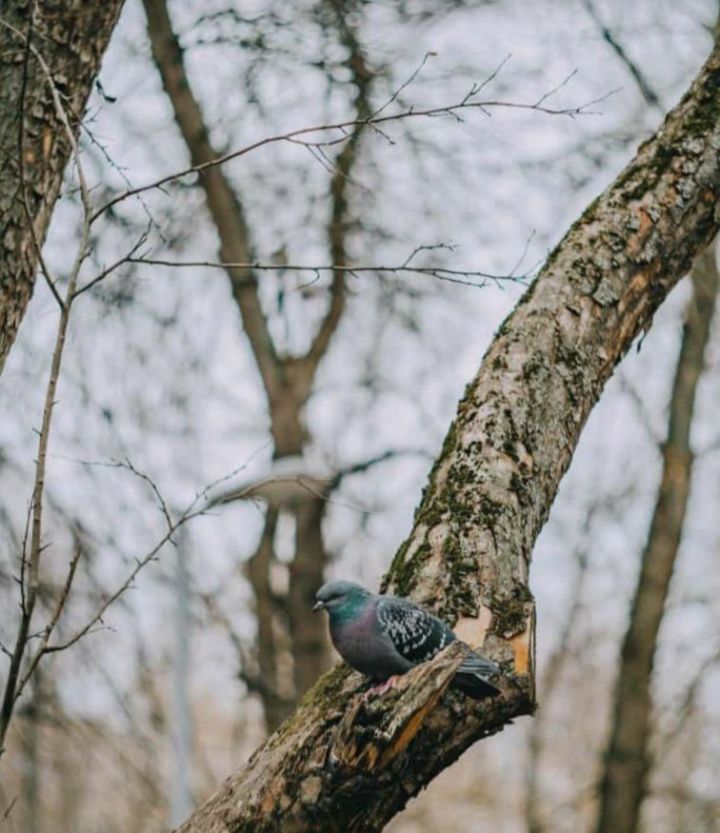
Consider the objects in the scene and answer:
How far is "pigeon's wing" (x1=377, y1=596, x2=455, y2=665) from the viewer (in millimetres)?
3338

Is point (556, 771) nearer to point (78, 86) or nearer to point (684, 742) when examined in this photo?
point (684, 742)

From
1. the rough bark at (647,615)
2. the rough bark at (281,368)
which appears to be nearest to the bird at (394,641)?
the rough bark at (281,368)

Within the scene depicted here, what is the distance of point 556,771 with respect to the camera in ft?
66.9

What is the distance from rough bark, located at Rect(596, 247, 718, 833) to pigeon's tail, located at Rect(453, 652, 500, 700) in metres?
6.58

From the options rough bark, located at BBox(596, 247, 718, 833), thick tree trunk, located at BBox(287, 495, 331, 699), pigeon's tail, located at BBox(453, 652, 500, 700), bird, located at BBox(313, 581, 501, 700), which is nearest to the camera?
pigeon's tail, located at BBox(453, 652, 500, 700)

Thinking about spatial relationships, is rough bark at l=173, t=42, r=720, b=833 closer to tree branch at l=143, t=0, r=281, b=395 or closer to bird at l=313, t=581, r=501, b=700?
bird at l=313, t=581, r=501, b=700

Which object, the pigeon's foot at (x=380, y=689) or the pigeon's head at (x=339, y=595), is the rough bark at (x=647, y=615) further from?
the pigeon's foot at (x=380, y=689)

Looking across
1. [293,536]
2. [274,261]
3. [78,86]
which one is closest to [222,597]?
[293,536]

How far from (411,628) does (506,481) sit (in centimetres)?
55

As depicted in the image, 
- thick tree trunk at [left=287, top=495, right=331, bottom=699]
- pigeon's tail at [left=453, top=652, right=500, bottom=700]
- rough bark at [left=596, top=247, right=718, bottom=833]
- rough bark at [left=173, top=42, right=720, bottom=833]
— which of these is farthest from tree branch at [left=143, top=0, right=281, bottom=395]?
pigeon's tail at [left=453, top=652, right=500, bottom=700]

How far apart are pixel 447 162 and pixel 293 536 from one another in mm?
3195

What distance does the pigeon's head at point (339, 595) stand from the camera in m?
3.87

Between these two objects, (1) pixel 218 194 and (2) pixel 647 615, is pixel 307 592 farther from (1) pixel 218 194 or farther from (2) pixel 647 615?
(1) pixel 218 194

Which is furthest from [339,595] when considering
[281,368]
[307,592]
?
[281,368]
